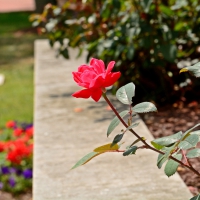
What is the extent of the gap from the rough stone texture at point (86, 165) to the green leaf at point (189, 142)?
0.72 m

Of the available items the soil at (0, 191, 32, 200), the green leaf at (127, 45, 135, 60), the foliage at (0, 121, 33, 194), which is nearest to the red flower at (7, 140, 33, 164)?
the foliage at (0, 121, 33, 194)

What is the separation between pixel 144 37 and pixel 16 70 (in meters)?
5.13

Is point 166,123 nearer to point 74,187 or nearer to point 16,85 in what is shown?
point 74,187

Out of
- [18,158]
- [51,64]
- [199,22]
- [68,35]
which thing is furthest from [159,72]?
[51,64]

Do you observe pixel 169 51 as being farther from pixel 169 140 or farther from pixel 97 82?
pixel 97 82

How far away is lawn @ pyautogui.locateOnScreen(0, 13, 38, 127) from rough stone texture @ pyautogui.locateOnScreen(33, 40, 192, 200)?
1930mm

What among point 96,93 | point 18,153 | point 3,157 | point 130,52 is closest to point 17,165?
point 18,153

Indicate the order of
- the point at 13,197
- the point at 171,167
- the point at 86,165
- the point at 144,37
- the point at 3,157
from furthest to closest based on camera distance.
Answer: the point at 3,157
the point at 144,37
the point at 13,197
the point at 86,165
the point at 171,167

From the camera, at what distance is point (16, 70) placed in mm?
8586

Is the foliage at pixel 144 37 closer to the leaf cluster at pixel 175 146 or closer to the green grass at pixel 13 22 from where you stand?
the leaf cluster at pixel 175 146

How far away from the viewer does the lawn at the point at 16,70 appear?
19.8 ft

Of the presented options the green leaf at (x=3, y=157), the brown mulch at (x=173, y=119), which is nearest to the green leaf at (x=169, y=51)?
the brown mulch at (x=173, y=119)

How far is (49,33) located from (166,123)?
1353 millimetres

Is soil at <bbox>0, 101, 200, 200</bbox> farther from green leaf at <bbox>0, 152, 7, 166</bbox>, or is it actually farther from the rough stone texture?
green leaf at <bbox>0, 152, 7, 166</bbox>
